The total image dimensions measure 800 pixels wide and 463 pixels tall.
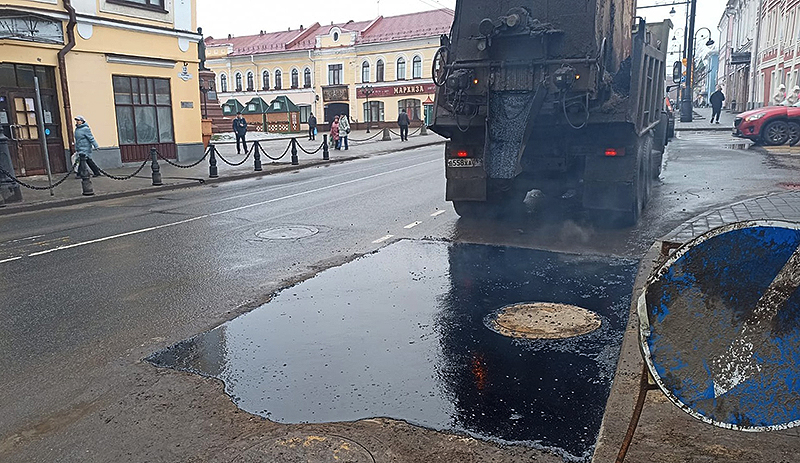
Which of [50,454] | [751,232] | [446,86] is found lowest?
[50,454]

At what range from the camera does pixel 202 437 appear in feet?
11.9

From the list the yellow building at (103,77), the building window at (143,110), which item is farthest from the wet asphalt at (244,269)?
the building window at (143,110)

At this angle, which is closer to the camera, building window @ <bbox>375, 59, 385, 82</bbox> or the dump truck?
the dump truck

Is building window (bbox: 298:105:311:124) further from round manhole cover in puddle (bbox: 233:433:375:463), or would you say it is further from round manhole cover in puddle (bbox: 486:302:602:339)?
round manhole cover in puddle (bbox: 233:433:375:463)

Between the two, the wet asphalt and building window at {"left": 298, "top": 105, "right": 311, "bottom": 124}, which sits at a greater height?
building window at {"left": 298, "top": 105, "right": 311, "bottom": 124}

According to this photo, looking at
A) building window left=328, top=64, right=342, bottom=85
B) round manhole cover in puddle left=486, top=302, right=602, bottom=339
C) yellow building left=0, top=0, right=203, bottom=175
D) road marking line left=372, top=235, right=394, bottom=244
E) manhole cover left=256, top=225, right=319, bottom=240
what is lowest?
manhole cover left=256, top=225, right=319, bottom=240

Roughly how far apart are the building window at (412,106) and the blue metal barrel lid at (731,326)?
53.9 m

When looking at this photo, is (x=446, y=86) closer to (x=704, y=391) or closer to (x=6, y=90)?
(x=704, y=391)

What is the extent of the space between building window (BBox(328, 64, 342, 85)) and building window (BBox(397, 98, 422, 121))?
6.86 m

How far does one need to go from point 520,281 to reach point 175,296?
3.57 metres

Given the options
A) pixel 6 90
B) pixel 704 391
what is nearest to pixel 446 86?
pixel 704 391

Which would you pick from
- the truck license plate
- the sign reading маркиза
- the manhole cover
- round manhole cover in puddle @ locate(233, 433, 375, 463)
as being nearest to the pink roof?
the sign reading маркиза

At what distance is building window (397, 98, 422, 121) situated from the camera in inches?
2182

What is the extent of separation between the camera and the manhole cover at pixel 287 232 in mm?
9336
